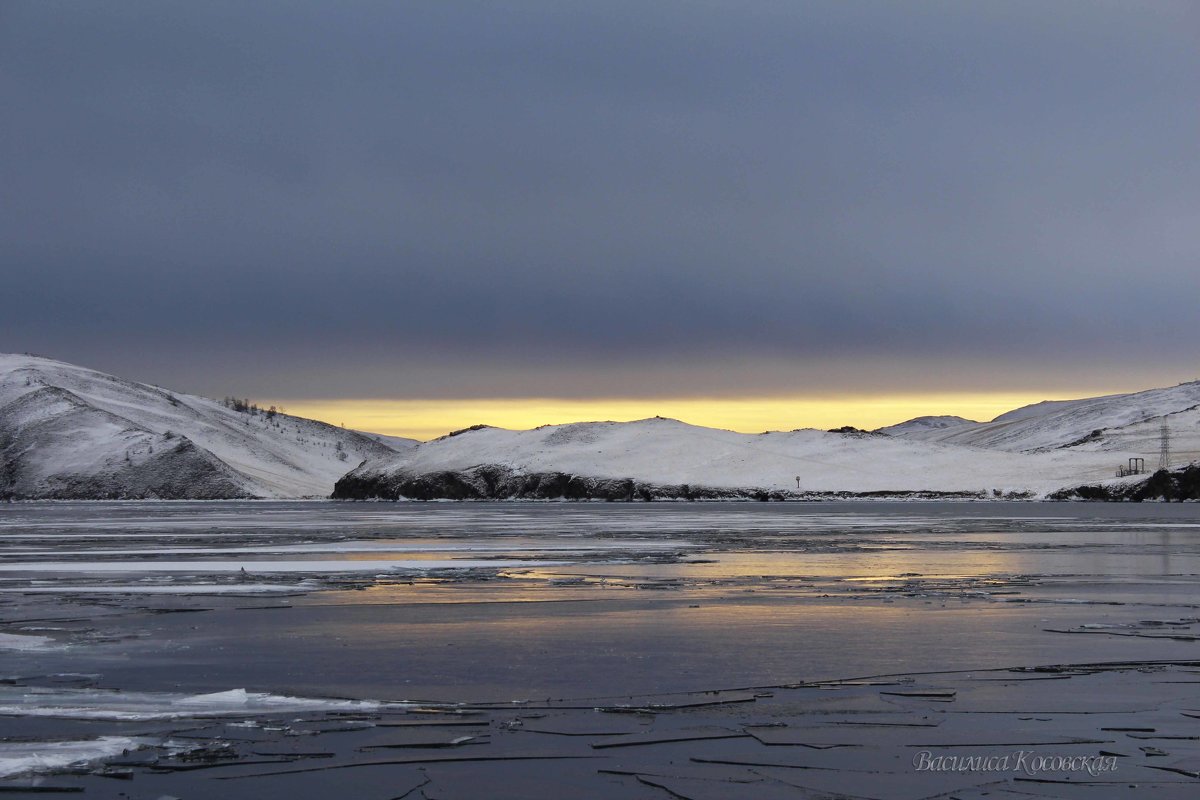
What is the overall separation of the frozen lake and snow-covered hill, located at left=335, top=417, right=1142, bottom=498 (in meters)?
106

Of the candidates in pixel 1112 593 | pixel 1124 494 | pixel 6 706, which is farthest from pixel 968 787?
pixel 1124 494

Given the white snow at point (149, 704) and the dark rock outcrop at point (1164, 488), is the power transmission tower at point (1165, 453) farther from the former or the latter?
the white snow at point (149, 704)

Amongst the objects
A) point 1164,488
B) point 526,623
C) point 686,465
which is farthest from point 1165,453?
point 526,623

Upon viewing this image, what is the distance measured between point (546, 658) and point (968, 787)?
7277 mm

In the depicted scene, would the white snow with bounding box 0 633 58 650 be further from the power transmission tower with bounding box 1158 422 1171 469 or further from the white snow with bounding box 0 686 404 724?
the power transmission tower with bounding box 1158 422 1171 469

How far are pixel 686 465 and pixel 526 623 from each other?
134 meters

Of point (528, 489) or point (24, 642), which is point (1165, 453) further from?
point (24, 642)

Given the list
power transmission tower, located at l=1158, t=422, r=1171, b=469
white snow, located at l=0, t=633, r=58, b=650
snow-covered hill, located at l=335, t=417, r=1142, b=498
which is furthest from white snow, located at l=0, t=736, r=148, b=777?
power transmission tower, located at l=1158, t=422, r=1171, b=469

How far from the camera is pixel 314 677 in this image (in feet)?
50.4

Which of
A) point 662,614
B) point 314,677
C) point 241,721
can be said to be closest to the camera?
point 241,721

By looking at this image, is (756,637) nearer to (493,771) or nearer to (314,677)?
(314,677)

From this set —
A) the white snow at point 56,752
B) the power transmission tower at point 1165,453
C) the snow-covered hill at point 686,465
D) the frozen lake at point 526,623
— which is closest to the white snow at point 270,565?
the frozen lake at point 526,623

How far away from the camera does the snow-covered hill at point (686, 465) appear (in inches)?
5728

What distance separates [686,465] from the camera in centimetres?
15362
